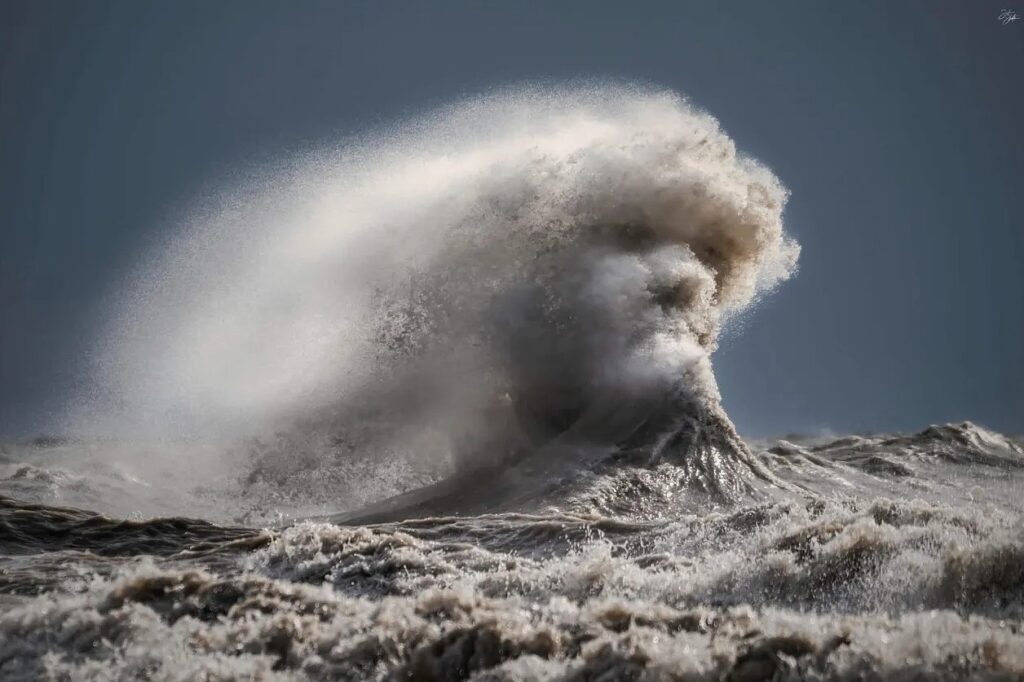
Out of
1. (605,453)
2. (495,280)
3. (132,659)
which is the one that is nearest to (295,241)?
(495,280)

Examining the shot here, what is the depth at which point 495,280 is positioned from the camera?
71.3 feet

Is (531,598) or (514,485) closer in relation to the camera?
(531,598)

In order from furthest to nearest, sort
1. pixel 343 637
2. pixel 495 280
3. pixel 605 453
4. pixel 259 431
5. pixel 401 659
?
pixel 259 431 → pixel 495 280 → pixel 605 453 → pixel 343 637 → pixel 401 659

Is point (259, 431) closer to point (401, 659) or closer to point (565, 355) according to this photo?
point (565, 355)

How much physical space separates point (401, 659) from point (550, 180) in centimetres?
1694

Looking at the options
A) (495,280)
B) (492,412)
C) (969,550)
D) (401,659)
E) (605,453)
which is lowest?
(401,659)

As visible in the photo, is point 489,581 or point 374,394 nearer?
point 489,581

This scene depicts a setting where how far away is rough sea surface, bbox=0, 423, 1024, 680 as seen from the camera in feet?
19.9

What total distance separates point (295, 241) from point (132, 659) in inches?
837

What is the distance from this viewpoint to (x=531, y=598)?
816cm

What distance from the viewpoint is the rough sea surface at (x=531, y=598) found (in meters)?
6.06

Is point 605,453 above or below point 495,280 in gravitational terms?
below

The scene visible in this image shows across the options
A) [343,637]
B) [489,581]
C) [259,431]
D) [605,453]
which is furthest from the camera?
[259,431]

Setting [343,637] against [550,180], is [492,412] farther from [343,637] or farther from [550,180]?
[343,637]
